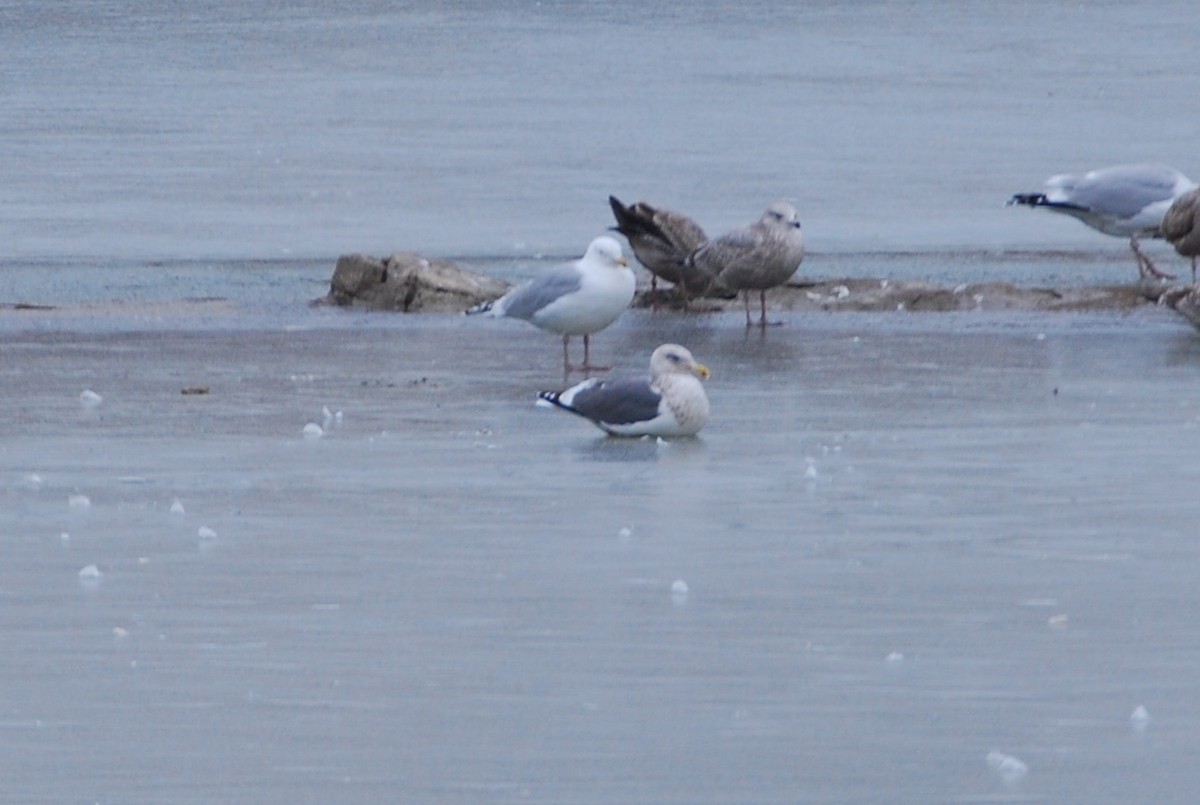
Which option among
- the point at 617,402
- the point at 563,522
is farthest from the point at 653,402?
the point at 563,522

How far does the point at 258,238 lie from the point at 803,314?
506cm

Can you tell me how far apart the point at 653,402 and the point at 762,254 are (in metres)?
3.98

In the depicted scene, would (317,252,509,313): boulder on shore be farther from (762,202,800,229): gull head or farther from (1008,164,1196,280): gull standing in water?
(1008,164,1196,280): gull standing in water

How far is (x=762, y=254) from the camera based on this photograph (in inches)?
517

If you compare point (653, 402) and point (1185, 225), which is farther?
point (1185, 225)

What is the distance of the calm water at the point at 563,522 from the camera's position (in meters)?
5.24

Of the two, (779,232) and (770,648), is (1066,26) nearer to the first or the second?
(779,232)

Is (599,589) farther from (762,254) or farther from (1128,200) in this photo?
(1128,200)

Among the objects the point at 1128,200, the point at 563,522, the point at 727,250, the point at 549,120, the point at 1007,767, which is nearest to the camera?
the point at 1007,767

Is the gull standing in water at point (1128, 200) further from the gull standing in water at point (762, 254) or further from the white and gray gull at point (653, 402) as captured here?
the white and gray gull at point (653, 402)

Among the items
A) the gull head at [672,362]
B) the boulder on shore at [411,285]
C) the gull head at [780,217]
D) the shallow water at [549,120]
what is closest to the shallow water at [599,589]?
the gull head at [672,362]

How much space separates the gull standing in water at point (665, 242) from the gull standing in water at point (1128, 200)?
246cm

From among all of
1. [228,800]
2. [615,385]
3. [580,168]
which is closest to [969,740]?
[228,800]

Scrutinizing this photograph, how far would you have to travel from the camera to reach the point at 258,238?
683 inches
